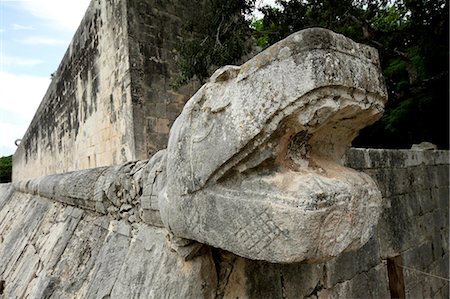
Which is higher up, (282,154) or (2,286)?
(282,154)

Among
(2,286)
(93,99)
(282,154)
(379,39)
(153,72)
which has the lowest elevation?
(2,286)

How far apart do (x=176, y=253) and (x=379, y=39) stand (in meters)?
7.12

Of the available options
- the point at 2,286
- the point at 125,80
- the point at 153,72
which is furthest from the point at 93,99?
the point at 2,286

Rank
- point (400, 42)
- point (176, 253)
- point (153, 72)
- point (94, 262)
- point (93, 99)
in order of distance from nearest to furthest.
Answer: point (176, 253), point (94, 262), point (153, 72), point (93, 99), point (400, 42)

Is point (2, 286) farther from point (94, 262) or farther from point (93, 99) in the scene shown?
point (93, 99)

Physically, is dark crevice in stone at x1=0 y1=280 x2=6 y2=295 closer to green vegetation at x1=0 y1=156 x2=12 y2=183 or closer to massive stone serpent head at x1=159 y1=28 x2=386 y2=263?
massive stone serpent head at x1=159 y1=28 x2=386 y2=263

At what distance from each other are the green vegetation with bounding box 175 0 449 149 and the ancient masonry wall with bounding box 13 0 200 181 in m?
0.62

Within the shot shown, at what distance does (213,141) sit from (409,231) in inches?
95.9

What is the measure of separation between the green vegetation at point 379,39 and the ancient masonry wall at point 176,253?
271 cm

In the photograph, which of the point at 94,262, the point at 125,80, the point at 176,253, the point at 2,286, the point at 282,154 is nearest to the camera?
the point at 282,154

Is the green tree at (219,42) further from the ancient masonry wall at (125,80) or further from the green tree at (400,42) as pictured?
the ancient masonry wall at (125,80)

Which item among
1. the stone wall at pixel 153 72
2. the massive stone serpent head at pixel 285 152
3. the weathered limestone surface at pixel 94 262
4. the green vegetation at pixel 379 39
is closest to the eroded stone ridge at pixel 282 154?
the massive stone serpent head at pixel 285 152

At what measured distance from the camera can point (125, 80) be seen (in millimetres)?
5699

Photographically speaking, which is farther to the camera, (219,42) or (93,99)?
(93,99)
